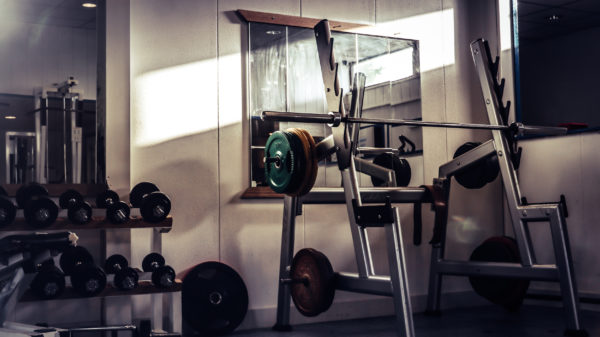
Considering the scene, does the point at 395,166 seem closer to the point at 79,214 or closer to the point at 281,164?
the point at 281,164

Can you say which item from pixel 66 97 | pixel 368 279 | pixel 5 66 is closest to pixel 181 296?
pixel 368 279

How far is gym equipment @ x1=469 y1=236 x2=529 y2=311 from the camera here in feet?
13.0

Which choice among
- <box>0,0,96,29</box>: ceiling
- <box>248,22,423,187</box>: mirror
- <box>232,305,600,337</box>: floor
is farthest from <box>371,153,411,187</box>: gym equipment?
<box>0,0,96,29</box>: ceiling

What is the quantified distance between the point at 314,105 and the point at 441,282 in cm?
146

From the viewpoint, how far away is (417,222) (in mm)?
3871

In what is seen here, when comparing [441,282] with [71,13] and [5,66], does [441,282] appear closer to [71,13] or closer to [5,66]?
[71,13]

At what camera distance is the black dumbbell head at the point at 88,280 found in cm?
288

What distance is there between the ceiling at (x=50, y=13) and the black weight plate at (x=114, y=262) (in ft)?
4.71

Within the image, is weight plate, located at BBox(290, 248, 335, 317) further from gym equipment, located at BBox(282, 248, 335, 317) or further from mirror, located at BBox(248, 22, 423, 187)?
mirror, located at BBox(248, 22, 423, 187)

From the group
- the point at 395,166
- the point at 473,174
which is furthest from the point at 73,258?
the point at 473,174

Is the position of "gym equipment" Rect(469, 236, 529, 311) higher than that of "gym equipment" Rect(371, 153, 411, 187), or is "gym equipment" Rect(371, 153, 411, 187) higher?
"gym equipment" Rect(371, 153, 411, 187)

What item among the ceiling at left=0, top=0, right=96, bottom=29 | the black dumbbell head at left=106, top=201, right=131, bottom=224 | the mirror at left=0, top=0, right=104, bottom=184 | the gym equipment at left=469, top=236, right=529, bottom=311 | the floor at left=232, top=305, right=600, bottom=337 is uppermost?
the ceiling at left=0, top=0, right=96, bottom=29

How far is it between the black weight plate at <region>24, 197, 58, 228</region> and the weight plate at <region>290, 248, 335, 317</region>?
124 centimetres

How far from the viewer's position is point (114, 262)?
321cm
